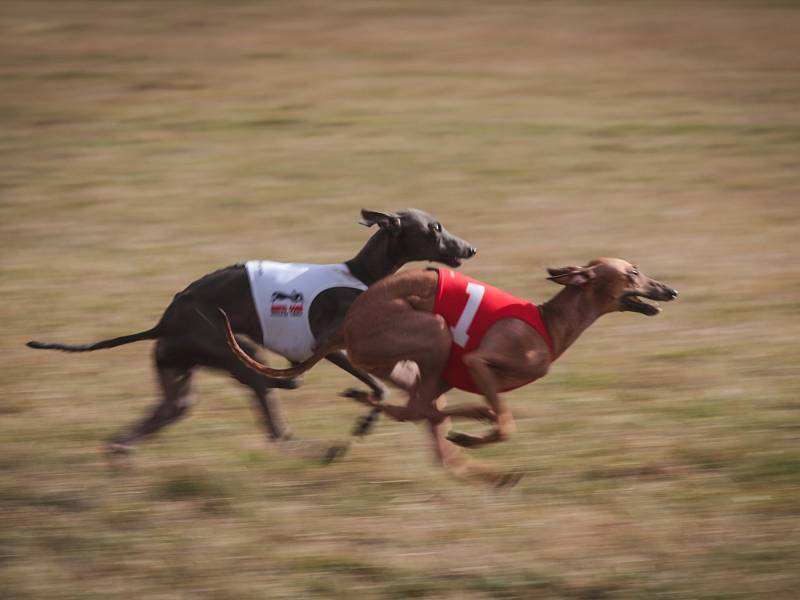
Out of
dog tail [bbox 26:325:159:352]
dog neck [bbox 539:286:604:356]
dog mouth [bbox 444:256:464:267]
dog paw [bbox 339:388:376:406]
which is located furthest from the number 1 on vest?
dog tail [bbox 26:325:159:352]

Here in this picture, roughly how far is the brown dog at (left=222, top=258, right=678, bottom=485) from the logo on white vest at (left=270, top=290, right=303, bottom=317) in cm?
30

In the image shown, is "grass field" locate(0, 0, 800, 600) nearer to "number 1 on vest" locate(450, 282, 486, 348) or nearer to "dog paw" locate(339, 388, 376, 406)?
"dog paw" locate(339, 388, 376, 406)

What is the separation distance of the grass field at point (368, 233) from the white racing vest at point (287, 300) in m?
0.63

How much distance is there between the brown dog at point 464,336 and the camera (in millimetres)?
5461

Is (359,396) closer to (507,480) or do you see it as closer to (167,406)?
(507,480)

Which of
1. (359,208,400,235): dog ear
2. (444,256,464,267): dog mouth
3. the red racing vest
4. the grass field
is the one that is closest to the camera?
the grass field

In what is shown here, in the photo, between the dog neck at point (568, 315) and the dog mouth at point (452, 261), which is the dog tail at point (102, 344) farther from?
the dog neck at point (568, 315)

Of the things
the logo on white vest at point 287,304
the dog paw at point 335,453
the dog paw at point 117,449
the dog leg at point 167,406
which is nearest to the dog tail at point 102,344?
the dog leg at point 167,406

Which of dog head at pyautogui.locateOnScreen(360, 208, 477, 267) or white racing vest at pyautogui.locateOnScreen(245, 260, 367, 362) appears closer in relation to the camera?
white racing vest at pyautogui.locateOnScreen(245, 260, 367, 362)

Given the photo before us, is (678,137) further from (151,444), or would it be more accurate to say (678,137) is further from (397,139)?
(151,444)

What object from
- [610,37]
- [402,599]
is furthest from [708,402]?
[610,37]

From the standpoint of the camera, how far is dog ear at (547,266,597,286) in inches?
220

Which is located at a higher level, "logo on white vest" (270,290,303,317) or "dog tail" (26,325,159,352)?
"logo on white vest" (270,290,303,317)

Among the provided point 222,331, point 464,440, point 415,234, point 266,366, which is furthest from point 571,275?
point 222,331
